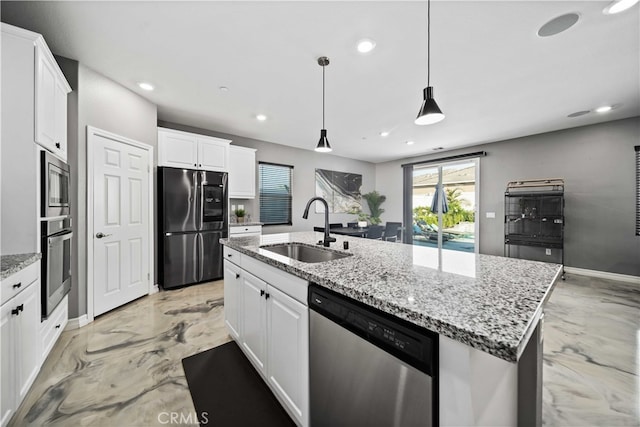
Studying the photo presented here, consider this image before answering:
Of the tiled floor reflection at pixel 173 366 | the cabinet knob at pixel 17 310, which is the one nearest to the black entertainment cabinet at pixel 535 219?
the tiled floor reflection at pixel 173 366

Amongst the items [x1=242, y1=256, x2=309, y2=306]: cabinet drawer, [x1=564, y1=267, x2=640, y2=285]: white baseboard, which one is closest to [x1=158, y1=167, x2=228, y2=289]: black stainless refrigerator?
[x1=242, y1=256, x2=309, y2=306]: cabinet drawer

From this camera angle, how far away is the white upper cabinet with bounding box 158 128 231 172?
342cm

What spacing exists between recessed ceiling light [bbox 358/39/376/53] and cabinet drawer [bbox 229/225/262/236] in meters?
3.09

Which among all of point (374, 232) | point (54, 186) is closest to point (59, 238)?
point (54, 186)

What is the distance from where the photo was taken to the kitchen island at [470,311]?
2.10 feet

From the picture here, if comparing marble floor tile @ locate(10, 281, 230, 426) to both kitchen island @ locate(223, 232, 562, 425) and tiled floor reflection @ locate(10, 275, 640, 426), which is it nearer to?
tiled floor reflection @ locate(10, 275, 640, 426)

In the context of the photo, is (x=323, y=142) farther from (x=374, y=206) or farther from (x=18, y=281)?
(x=374, y=206)

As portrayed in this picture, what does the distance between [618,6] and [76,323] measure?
16.6 feet

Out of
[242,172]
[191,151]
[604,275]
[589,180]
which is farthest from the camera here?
[242,172]

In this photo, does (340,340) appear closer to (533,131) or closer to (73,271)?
(73,271)

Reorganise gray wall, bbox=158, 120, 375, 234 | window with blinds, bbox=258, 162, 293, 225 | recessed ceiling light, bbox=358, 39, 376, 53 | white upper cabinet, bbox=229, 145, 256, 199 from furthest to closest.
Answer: window with blinds, bbox=258, 162, 293, 225 < gray wall, bbox=158, 120, 375, 234 < white upper cabinet, bbox=229, 145, 256, 199 < recessed ceiling light, bbox=358, 39, 376, 53

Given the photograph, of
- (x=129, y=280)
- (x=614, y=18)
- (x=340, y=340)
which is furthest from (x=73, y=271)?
(x=614, y=18)

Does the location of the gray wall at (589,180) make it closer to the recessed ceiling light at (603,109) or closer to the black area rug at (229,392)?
the recessed ceiling light at (603,109)

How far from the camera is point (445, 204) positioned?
5.92m
